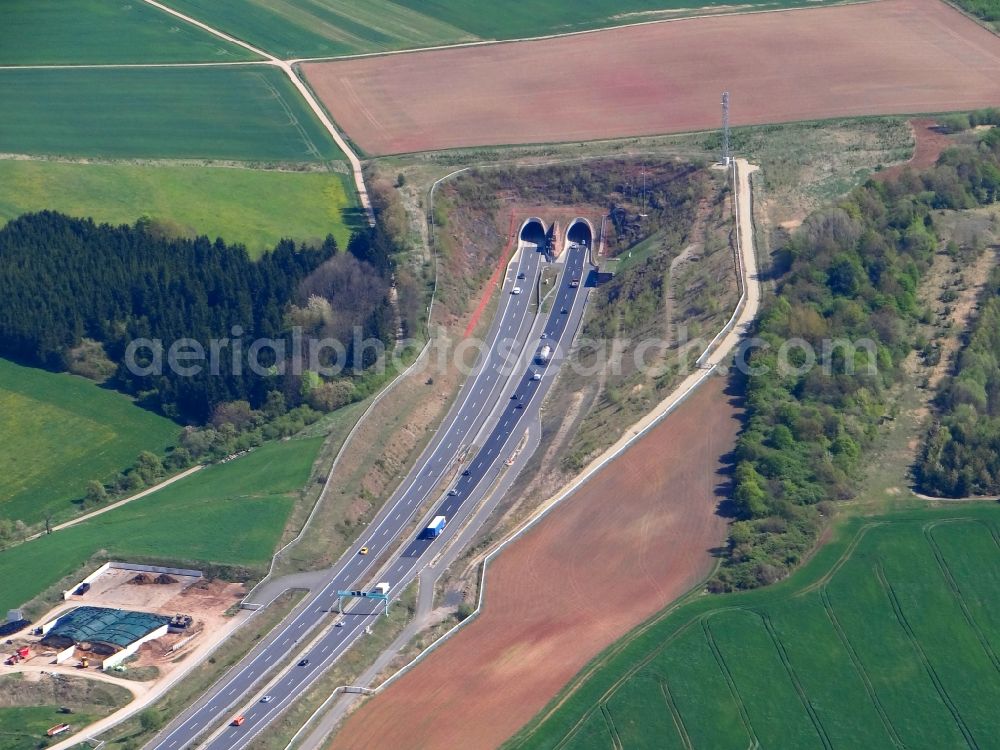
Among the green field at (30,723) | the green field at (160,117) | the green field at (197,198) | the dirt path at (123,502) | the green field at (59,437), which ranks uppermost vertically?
the green field at (160,117)

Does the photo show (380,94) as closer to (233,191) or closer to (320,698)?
(233,191)

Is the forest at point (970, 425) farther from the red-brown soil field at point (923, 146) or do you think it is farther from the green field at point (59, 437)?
→ the green field at point (59, 437)

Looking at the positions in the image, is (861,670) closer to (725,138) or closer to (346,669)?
(346,669)

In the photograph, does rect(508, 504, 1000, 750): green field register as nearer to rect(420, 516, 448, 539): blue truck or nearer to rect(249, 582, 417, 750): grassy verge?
rect(249, 582, 417, 750): grassy verge

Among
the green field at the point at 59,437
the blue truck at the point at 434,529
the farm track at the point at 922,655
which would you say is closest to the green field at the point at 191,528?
the green field at the point at 59,437

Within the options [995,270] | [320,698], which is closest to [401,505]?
[320,698]
